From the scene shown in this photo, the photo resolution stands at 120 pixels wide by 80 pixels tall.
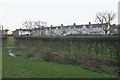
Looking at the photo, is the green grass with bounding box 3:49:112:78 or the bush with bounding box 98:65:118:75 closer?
the green grass with bounding box 3:49:112:78

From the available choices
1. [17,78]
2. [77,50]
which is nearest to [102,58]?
[77,50]

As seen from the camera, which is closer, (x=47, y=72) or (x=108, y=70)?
(x=47, y=72)

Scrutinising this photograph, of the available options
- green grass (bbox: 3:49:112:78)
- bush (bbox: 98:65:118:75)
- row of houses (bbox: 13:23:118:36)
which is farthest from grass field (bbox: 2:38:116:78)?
row of houses (bbox: 13:23:118:36)

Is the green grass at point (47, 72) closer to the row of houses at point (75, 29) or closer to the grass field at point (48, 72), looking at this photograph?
the grass field at point (48, 72)

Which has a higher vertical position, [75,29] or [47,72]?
[75,29]

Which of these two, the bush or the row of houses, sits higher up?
the row of houses

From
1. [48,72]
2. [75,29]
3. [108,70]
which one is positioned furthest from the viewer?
[75,29]

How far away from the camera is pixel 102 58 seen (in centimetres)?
884

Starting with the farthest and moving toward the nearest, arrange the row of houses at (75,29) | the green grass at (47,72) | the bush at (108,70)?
1. the row of houses at (75,29)
2. the bush at (108,70)
3. the green grass at (47,72)

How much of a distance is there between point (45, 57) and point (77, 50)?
8.82ft

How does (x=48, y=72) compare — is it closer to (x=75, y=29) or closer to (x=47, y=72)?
(x=47, y=72)

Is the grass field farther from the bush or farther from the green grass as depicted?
the bush

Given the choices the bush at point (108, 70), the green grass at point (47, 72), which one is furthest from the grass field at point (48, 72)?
the bush at point (108, 70)

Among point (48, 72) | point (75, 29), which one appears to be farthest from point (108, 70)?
point (75, 29)
